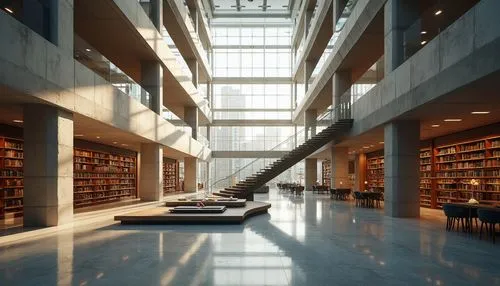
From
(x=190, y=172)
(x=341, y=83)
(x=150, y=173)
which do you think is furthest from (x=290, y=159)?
(x=190, y=172)

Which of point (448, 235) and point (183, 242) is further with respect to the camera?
point (448, 235)

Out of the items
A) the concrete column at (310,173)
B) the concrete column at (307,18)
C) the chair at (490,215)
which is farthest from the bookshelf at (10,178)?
the concrete column at (310,173)

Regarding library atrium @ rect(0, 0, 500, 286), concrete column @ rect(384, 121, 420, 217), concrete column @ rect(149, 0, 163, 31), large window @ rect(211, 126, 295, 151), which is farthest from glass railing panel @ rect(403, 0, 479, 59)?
large window @ rect(211, 126, 295, 151)

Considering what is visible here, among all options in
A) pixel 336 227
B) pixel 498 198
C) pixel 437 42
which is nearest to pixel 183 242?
pixel 336 227

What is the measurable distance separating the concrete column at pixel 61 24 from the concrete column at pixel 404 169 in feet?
36.7

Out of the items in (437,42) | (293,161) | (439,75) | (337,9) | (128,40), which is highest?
(337,9)

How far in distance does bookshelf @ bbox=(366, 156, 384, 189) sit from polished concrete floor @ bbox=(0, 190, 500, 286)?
15647mm

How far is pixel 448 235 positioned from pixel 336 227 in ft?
10.1

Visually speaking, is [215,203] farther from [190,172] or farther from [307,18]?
[307,18]

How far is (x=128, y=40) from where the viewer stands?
1872cm

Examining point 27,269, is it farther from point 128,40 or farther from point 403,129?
point 128,40

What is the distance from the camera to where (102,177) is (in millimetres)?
22500

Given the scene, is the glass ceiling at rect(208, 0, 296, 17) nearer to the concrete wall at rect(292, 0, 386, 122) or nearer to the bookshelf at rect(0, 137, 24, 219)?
the concrete wall at rect(292, 0, 386, 122)

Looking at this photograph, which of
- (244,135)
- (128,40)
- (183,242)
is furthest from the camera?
(244,135)
